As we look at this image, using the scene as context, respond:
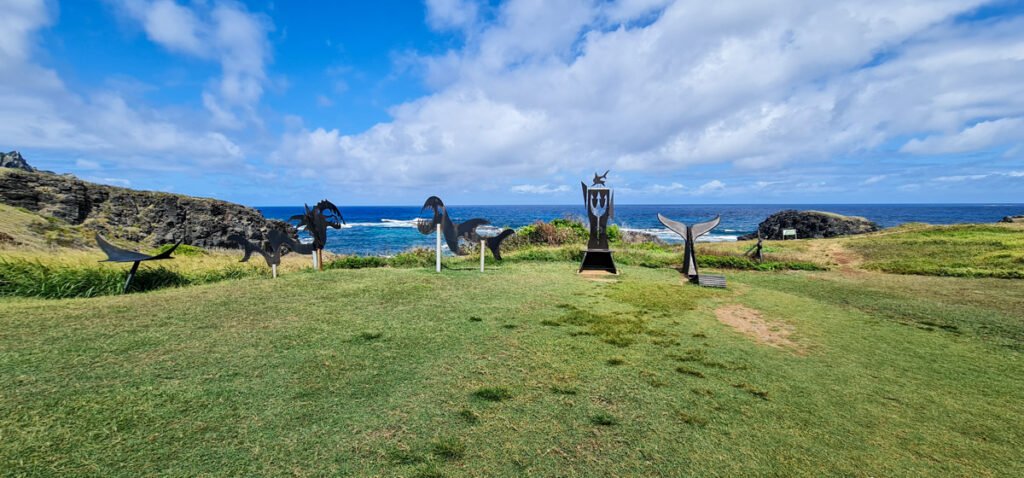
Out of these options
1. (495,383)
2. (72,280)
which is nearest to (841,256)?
(495,383)

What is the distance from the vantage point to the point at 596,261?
11.1 metres

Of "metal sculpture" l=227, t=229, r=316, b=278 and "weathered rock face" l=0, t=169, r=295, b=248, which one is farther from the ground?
"weathered rock face" l=0, t=169, r=295, b=248

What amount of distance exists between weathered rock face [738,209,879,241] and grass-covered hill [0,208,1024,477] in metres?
29.8

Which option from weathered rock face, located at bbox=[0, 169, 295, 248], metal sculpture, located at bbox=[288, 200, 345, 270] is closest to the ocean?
metal sculpture, located at bbox=[288, 200, 345, 270]

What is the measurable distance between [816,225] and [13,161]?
247 ft

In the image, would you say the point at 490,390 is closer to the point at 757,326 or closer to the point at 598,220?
the point at 757,326

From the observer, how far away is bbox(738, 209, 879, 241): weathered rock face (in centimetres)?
3319

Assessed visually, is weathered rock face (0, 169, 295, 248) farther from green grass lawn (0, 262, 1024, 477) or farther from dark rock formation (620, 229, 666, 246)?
dark rock formation (620, 229, 666, 246)

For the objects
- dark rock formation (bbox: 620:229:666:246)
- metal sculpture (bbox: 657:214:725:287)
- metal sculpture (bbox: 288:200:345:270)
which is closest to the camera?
metal sculpture (bbox: 288:200:345:270)

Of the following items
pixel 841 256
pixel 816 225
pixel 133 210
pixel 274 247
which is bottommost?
pixel 841 256

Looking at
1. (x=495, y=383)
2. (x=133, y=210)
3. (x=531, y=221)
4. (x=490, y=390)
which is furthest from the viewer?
(x=531, y=221)

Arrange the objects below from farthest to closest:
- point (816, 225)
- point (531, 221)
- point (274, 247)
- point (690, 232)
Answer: point (531, 221) < point (816, 225) < point (690, 232) < point (274, 247)

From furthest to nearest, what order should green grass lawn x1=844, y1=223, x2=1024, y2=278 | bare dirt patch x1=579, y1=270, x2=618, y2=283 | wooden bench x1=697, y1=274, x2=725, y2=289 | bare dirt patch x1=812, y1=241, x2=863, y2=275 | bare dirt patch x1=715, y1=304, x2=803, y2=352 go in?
1. bare dirt patch x1=812, y1=241, x2=863, y2=275
2. green grass lawn x1=844, y1=223, x2=1024, y2=278
3. bare dirt patch x1=579, y1=270, x2=618, y2=283
4. wooden bench x1=697, y1=274, x2=725, y2=289
5. bare dirt patch x1=715, y1=304, x2=803, y2=352

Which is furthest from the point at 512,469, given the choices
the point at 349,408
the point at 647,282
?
the point at 647,282
